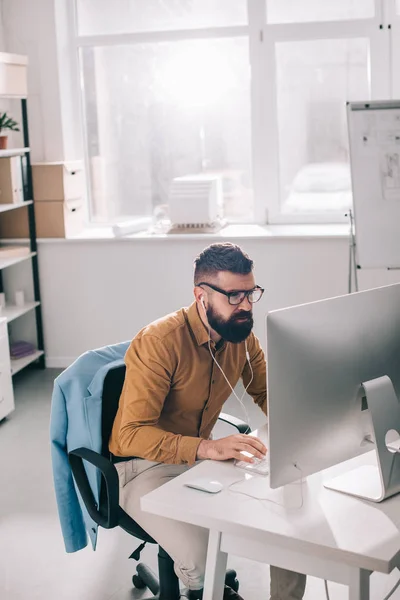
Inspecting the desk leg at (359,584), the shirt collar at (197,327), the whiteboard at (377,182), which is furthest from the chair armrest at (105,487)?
the whiteboard at (377,182)

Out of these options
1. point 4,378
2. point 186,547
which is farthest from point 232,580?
point 4,378

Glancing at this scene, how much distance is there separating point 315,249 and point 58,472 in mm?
2848

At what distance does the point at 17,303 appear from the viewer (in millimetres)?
5082

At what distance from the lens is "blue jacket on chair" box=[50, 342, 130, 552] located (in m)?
2.22

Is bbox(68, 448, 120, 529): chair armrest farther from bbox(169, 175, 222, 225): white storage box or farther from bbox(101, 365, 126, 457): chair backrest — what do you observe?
bbox(169, 175, 222, 225): white storage box

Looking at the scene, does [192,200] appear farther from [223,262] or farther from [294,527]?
[294,527]

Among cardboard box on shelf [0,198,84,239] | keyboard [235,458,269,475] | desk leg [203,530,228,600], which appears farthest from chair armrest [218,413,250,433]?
cardboard box on shelf [0,198,84,239]

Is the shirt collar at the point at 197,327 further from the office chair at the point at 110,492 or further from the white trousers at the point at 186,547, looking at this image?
the white trousers at the point at 186,547

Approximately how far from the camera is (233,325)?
217 centimetres

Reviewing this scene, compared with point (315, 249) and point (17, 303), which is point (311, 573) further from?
point (17, 303)

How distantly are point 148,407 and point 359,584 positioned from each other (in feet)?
2.42

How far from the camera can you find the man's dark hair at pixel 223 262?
2.15 meters

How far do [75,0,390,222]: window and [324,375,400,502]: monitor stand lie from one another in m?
3.42

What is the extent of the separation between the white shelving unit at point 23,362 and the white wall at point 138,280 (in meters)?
0.14
